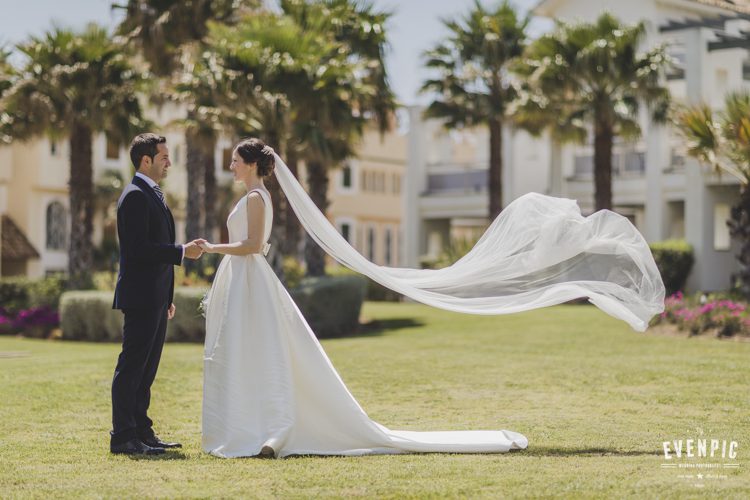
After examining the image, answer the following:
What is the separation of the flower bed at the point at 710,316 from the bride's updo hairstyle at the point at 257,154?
573 inches

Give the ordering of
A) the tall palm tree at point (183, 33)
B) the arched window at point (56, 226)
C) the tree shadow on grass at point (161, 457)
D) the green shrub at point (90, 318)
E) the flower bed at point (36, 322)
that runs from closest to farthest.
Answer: the tree shadow on grass at point (161, 457)
the green shrub at point (90, 318)
the flower bed at point (36, 322)
the tall palm tree at point (183, 33)
the arched window at point (56, 226)

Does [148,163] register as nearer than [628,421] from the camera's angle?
Yes

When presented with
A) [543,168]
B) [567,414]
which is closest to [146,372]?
[567,414]

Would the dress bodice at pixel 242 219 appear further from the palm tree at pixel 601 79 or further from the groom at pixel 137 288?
the palm tree at pixel 601 79

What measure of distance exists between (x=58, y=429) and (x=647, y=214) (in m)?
30.5

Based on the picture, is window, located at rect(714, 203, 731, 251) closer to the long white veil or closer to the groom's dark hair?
the long white veil

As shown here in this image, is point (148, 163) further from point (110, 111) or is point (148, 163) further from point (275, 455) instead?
point (110, 111)

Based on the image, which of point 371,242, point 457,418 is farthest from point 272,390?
point 371,242

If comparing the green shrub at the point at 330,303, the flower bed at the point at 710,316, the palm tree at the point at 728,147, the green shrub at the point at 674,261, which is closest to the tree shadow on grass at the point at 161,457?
the flower bed at the point at 710,316

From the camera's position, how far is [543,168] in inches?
1748

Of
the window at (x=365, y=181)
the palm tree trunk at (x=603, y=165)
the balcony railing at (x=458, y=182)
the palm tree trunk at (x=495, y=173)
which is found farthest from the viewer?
the window at (x=365, y=181)

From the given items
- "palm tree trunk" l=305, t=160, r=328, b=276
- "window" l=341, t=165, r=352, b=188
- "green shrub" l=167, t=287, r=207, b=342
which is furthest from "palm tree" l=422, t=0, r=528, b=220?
"window" l=341, t=165, r=352, b=188

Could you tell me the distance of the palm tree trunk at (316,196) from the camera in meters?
30.1

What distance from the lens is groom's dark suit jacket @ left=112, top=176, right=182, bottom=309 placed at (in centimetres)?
818
